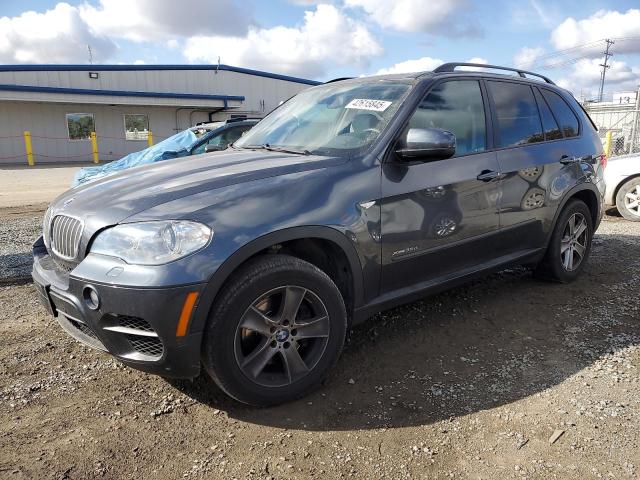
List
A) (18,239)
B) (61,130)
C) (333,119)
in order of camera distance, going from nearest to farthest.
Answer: (333,119), (18,239), (61,130)

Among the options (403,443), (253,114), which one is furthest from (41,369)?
(253,114)

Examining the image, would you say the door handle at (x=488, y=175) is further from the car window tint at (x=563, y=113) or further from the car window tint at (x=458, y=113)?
the car window tint at (x=563, y=113)

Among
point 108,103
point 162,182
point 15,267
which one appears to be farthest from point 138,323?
point 108,103

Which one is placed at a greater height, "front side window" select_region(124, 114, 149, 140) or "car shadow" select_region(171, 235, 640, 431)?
"front side window" select_region(124, 114, 149, 140)

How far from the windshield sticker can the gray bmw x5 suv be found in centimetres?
1

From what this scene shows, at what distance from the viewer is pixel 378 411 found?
2.79m

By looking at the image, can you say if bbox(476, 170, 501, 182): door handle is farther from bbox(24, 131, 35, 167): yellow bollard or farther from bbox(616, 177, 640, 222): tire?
bbox(24, 131, 35, 167): yellow bollard

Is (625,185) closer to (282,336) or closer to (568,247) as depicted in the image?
(568,247)

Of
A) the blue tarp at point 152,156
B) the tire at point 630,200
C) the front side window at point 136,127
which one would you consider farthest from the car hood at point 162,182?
the front side window at point 136,127

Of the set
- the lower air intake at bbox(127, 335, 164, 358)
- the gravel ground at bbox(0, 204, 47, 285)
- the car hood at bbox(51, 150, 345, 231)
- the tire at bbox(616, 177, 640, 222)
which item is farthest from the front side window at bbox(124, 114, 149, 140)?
the lower air intake at bbox(127, 335, 164, 358)

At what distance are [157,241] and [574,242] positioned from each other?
390 cm

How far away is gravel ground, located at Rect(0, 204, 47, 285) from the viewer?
198 inches

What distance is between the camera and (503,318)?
402cm

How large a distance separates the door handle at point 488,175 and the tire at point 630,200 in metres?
5.82
